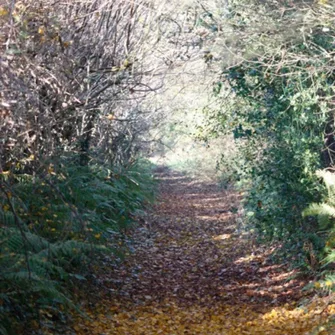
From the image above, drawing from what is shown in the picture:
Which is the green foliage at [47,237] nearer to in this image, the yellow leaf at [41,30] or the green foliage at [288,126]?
the yellow leaf at [41,30]

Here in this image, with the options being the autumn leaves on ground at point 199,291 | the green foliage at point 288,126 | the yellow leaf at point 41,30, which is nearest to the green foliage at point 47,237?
the autumn leaves on ground at point 199,291

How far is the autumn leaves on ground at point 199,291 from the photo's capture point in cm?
791

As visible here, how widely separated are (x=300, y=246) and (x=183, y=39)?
384cm

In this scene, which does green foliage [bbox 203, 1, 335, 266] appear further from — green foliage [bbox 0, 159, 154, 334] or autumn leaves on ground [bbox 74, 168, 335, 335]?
green foliage [bbox 0, 159, 154, 334]

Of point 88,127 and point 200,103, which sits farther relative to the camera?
point 200,103

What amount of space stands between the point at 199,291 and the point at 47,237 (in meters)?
2.89

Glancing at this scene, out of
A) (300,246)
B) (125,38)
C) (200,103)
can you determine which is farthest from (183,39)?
(200,103)

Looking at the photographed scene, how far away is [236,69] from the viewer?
35.1 ft

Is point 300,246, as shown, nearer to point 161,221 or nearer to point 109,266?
point 109,266

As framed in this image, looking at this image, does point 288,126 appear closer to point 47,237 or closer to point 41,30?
point 47,237

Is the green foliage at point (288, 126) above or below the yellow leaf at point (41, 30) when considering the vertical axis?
below

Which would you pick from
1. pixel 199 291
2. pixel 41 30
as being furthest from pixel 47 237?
pixel 199 291

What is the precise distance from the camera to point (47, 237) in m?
8.26

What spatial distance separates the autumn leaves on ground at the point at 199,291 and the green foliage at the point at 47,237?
22.2 inches
